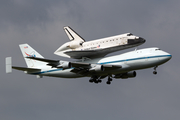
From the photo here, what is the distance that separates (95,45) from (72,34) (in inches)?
284

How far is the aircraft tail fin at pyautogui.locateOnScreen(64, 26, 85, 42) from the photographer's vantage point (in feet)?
189

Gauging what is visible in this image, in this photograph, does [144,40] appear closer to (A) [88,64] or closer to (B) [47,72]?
(A) [88,64]

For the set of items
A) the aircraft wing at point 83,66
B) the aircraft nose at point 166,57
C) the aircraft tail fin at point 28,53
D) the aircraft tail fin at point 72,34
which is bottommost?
the aircraft wing at point 83,66

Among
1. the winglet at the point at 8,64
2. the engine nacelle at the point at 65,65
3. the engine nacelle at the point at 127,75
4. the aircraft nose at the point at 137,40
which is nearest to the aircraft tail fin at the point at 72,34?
the engine nacelle at the point at 65,65

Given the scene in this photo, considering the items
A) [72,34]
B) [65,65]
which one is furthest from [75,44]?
[65,65]

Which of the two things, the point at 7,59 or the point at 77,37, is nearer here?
the point at 7,59

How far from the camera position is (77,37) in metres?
57.7

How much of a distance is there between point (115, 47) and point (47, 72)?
1550 centimetres

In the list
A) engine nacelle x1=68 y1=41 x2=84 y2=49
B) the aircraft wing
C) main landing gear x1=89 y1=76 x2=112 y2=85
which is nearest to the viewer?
the aircraft wing

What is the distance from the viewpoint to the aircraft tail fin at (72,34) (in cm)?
5756

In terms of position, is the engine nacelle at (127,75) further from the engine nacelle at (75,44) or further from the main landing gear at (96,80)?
the engine nacelle at (75,44)

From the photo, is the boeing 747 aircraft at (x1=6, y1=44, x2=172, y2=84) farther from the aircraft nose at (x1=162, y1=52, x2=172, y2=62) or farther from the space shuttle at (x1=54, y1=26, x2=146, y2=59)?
the space shuttle at (x1=54, y1=26, x2=146, y2=59)

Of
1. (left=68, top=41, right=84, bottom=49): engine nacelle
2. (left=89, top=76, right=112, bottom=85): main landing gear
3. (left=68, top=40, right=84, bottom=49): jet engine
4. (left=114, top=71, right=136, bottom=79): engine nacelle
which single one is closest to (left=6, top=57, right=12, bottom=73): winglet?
(left=68, top=40, right=84, bottom=49): jet engine

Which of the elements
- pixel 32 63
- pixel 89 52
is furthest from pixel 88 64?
pixel 32 63
